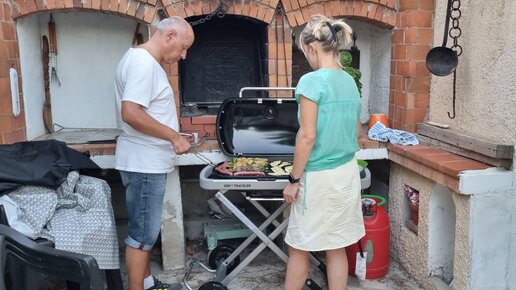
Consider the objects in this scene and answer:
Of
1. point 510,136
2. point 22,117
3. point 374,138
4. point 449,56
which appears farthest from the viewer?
point 374,138

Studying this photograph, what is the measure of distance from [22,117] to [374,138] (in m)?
2.77

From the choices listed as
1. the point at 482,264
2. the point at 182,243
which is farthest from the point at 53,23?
the point at 482,264

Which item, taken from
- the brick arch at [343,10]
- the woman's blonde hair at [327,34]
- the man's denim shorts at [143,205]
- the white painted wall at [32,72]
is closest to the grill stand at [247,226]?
the man's denim shorts at [143,205]

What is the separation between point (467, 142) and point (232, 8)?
199 cm

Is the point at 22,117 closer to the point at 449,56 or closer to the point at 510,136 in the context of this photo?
the point at 449,56

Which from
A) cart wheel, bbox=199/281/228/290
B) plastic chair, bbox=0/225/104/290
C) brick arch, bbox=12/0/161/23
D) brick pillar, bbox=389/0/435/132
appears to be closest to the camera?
plastic chair, bbox=0/225/104/290

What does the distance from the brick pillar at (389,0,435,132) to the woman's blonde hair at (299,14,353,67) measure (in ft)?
4.31

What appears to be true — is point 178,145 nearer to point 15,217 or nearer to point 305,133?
point 305,133

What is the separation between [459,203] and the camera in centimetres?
303

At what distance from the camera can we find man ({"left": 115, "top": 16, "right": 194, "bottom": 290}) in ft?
9.07

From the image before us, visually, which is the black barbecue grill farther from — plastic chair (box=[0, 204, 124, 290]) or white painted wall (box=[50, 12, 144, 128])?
white painted wall (box=[50, 12, 144, 128])

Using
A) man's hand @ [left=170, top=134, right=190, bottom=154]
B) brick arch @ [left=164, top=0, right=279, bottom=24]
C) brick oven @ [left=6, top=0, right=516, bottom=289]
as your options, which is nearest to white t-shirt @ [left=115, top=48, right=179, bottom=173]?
man's hand @ [left=170, top=134, right=190, bottom=154]

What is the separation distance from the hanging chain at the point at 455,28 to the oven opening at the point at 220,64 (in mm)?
1574

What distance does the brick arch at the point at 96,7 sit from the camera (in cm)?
355
